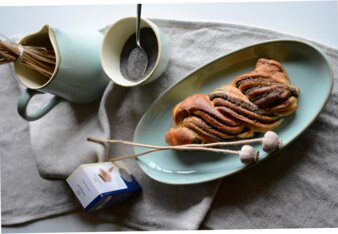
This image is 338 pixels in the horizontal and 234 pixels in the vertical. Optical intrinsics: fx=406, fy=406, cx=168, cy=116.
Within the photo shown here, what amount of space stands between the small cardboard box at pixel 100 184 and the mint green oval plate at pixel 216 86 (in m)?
0.06

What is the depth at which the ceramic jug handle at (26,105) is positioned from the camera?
0.85 metres

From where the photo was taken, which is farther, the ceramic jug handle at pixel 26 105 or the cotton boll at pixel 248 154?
the ceramic jug handle at pixel 26 105

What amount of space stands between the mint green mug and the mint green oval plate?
144mm

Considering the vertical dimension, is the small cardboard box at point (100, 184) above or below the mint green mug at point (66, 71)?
below

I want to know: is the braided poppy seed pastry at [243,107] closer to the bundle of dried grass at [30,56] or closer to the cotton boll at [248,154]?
the cotton boll at [248,154]

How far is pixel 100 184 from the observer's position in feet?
2.67

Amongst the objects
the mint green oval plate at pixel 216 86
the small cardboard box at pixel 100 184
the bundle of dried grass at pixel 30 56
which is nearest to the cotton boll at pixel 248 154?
the mint green oval plate at pixel 216 86

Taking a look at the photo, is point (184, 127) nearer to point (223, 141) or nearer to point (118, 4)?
point (223, 141)

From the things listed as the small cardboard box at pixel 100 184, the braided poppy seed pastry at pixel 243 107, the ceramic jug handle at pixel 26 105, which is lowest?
the small cardboard box at pixel 100 184

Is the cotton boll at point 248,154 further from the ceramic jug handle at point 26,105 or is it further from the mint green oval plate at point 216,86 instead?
the ceramic jug handle at point 26,105

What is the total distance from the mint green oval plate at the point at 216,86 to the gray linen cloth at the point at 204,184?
0.03m

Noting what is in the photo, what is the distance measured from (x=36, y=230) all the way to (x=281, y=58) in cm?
67

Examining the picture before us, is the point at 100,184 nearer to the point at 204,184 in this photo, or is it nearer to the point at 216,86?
the point at 204,184

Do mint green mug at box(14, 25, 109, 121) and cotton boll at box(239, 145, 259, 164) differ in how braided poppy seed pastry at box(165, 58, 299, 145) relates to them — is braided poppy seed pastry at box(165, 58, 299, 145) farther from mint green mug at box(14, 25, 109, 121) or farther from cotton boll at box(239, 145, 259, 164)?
mint green mug at box(14, 25, 109, 121)
